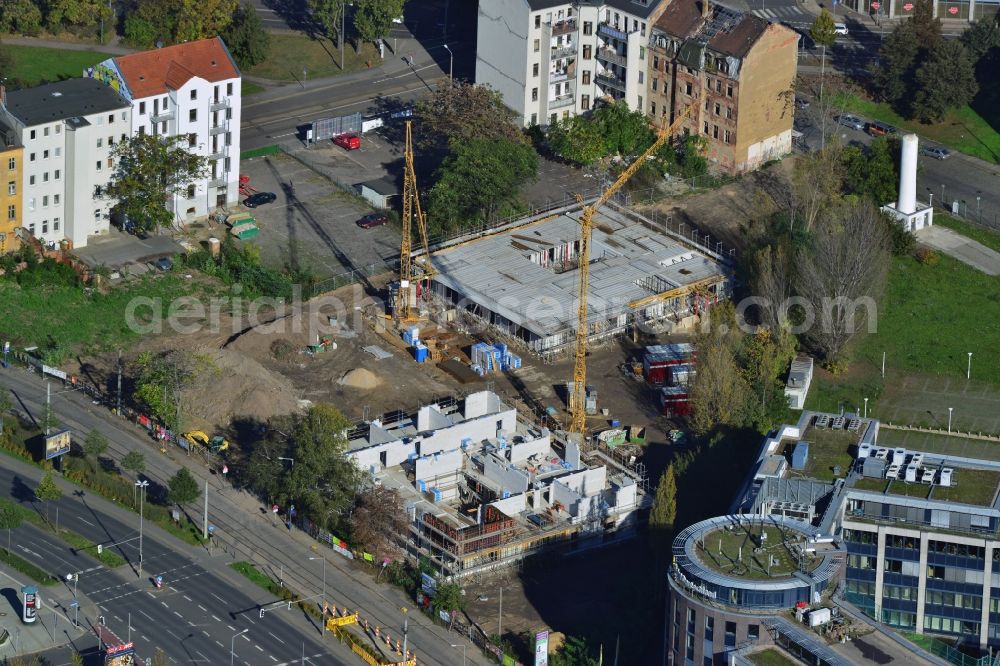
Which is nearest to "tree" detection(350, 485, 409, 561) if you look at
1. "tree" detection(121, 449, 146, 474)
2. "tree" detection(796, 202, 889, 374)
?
"tree" detection(121, 449, 146, 474)

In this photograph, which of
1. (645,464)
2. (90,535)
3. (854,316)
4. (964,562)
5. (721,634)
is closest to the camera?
(721,634)

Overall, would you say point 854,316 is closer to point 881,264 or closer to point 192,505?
point 881,264

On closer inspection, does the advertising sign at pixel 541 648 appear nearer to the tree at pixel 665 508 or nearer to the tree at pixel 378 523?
the tree at pixel 665 508

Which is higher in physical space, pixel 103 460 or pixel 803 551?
pixel 803 551

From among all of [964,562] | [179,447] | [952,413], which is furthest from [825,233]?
[179,447]

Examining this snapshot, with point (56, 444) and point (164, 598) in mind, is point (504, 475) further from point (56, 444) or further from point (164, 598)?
point (56, 444)

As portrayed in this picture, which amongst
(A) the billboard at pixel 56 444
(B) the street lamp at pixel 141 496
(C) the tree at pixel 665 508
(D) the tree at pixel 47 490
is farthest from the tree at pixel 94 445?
(C) the tree at pixel 665 508

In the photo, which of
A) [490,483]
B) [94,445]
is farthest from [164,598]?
[490,483]
